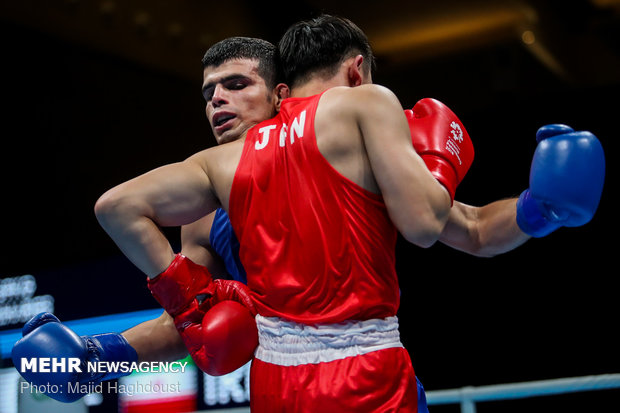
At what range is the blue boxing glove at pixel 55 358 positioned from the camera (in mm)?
1586

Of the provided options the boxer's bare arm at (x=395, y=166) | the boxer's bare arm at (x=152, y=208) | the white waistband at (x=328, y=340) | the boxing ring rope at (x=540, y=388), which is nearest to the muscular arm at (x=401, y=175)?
the boxer's bare arm at (x=395, y=166)

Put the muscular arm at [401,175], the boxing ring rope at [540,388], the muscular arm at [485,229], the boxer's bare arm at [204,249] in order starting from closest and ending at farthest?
the muscular arm at [401,175] → the muscular arm at [485,229] → the boxer's bare arm at [204,249] → the boxing ring rope at [540,388]

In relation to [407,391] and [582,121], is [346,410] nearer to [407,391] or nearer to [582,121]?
[407,391]

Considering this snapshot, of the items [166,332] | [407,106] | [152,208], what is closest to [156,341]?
[166,332]

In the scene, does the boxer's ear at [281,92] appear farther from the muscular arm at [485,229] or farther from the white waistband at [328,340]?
the white waistband at [328,340]

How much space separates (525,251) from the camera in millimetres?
4703

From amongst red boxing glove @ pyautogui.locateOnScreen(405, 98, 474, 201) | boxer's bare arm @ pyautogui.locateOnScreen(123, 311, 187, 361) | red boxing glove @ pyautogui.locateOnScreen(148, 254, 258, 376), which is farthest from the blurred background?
red boxing glove @ pyautogui.locateOnScreen(405, 98, 474, 201)

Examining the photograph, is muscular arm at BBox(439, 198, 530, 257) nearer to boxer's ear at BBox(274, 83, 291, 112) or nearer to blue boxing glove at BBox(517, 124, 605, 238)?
blue boxing glove at BBox(517, 124, 605, 238)

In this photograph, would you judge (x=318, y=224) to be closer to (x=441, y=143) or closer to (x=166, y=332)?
(x=441, y=143)

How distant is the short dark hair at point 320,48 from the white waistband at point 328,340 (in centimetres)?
61

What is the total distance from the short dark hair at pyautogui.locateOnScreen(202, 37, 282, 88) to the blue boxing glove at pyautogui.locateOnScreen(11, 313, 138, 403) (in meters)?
0.77

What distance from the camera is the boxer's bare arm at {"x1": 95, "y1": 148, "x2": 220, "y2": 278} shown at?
1542 millimetres

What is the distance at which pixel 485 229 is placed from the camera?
173 centimetres

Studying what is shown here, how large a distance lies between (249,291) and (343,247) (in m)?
0.31
